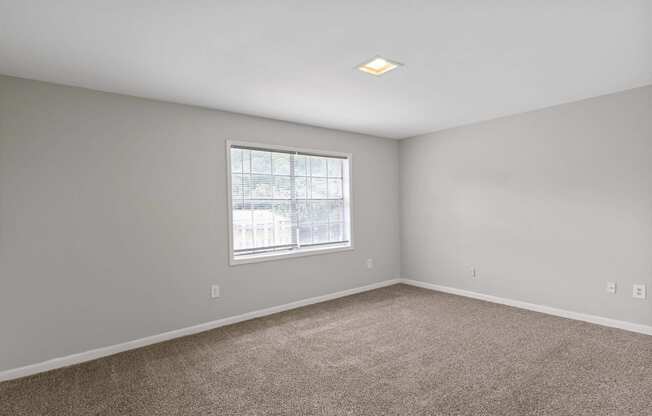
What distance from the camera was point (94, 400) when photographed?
2281 mm

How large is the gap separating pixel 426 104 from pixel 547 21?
1625 mm

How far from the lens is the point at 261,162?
4062 mm

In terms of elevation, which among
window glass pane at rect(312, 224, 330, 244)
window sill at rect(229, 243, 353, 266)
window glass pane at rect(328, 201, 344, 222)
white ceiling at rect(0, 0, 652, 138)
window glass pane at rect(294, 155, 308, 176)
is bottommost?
window sill at rect(229, 243, 353, 266)

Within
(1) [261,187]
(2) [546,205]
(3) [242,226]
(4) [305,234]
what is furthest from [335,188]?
(2) [546,205]

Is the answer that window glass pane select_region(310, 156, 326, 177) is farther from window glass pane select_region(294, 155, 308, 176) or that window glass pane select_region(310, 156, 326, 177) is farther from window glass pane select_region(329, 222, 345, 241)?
window glass pane select_region(329, 222, 345, 241)

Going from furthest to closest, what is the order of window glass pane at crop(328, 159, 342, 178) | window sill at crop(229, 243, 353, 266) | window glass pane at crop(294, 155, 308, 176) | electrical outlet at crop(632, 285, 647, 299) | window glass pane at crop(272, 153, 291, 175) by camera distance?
window glass pane at crop(328, 159, 342, 178) → window glass pane at crop(294, 155, 308, 176) → window glass pane at crop(272, 153, 291, 175) → window sill at crop(229, 243, 353, 266) → electrical outlet at crop(632, 285, 647, 299)

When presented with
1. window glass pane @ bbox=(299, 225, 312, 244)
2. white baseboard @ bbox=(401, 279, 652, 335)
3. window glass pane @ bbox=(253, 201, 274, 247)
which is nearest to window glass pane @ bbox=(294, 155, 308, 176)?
window glass pane @ bbox=(253, 201, 274, 247)

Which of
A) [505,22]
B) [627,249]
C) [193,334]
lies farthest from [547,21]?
[193,334]

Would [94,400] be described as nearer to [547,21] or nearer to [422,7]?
[422,7]

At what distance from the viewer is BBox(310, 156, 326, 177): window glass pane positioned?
4.57 meters

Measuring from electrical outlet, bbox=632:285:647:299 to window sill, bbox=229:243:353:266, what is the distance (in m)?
3.04

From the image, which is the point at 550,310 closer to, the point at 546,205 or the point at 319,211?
the point at 546,205

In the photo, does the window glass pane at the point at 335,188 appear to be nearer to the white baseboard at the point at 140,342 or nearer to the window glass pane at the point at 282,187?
the window glass pane at the point at 282,187

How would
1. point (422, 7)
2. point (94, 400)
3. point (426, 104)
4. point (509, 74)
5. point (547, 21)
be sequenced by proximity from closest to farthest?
1. point (422, 7)
2. point (547, 21)
3. point (94, 400)
4. point (509, 74)
5. point (426, 104)
